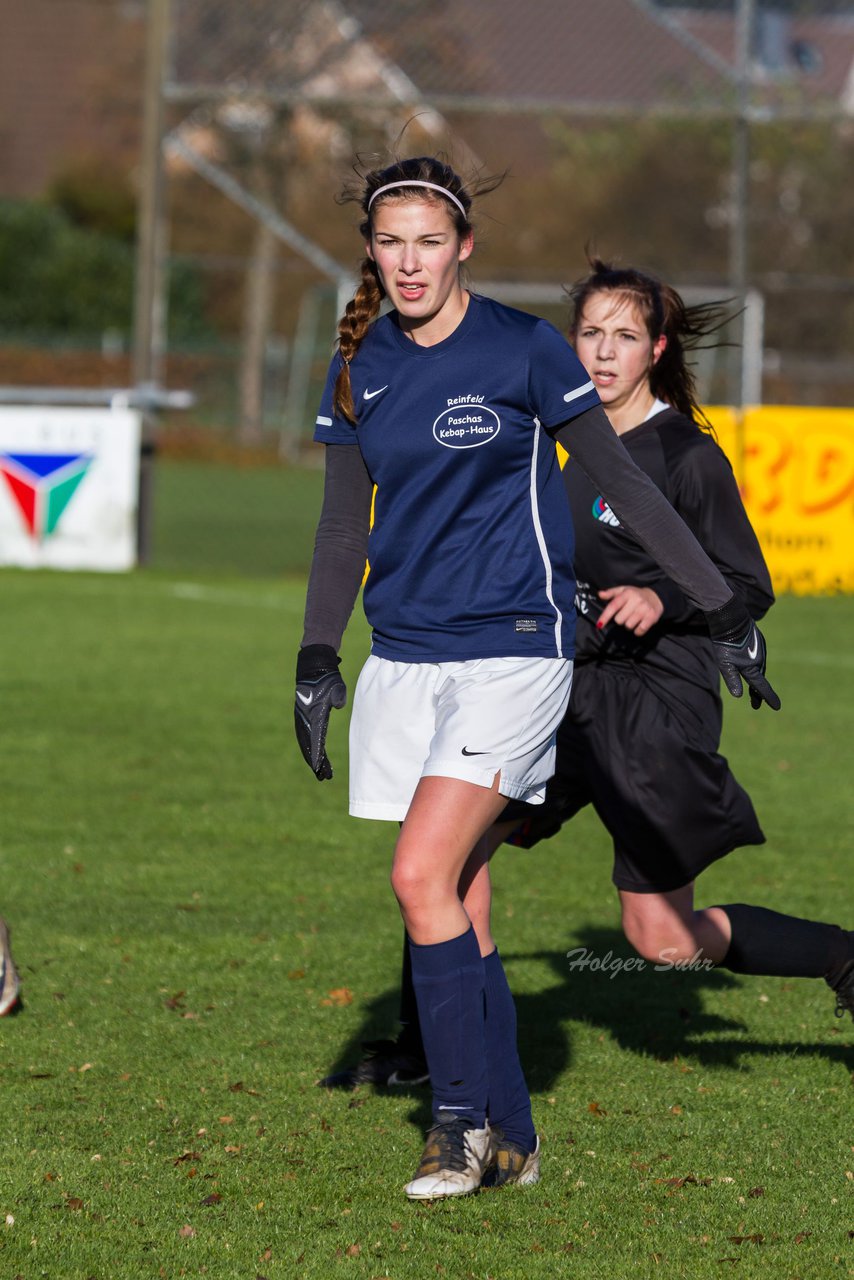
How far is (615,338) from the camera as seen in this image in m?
4.68

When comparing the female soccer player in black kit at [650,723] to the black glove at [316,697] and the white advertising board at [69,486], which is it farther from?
the white advertising board at [69,486]

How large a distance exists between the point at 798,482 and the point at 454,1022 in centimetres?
1207

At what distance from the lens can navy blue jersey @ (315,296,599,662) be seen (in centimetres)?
377

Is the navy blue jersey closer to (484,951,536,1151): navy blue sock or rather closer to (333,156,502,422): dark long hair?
Answer: (333,156,502,422): dark long hair

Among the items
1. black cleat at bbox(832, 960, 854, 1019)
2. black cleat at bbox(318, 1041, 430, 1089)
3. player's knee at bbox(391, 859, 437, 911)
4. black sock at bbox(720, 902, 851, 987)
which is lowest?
black cleat at bbox(318, 1041, 430, 1089)

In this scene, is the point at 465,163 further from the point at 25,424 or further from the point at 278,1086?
the point at 25,424

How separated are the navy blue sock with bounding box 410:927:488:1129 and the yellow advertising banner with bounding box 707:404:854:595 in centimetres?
1179

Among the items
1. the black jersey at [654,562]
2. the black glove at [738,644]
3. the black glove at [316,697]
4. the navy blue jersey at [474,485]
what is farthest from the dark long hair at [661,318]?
the black glove at [316,697]

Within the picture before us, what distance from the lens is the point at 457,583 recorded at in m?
3.81

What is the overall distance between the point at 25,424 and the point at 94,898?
9.94 m

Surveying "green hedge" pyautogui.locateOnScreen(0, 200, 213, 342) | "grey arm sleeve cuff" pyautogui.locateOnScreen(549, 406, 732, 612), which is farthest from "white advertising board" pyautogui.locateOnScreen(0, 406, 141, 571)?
"green hedge" pyautogui.locateOnScreen(0, 200, 213, 342)

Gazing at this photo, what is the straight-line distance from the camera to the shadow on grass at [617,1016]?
495 cm

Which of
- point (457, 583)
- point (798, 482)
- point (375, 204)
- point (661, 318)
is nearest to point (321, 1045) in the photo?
point (457, 583)

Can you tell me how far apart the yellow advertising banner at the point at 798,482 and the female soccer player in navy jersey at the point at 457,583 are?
11.6 meters
